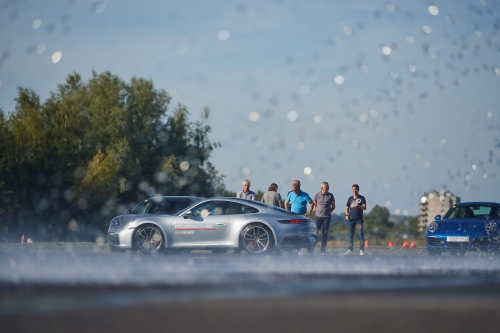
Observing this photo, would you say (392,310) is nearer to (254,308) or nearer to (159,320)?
(254,308)

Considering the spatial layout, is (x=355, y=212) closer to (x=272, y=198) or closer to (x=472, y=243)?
(x=272, y=198)

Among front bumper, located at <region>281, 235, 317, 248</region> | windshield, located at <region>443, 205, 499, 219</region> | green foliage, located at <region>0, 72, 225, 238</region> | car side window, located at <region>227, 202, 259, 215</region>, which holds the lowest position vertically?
front bumper, located at <region>281, 235, 317, 248</region>

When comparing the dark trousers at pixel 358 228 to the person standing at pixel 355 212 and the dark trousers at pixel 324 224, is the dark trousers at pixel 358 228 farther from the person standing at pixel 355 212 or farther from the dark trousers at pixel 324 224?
the dark trousers at pixel 324 224

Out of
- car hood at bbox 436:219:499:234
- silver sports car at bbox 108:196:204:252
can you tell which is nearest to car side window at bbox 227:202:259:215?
silver sports car at bbox 108:196:204:252

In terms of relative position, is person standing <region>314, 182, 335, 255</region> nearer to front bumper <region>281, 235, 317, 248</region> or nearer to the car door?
front bumper <region>281, 235, 317, 248</region>

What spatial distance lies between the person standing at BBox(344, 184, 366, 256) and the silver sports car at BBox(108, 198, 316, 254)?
3.28 metres

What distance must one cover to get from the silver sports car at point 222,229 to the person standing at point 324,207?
9.28ft

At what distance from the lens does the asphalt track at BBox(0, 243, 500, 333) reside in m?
6.80

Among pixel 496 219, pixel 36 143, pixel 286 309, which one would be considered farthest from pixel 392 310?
pixel 36 143

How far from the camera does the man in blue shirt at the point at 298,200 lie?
20.4m

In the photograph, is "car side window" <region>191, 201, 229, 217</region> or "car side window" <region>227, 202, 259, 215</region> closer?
"car side window" <region>227, 202, 259, 215</region>

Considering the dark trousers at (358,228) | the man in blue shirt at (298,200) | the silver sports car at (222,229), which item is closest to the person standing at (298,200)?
the man in blue shirt at (298,200)

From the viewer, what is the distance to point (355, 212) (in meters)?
20.9

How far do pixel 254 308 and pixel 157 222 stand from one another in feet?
34.5
